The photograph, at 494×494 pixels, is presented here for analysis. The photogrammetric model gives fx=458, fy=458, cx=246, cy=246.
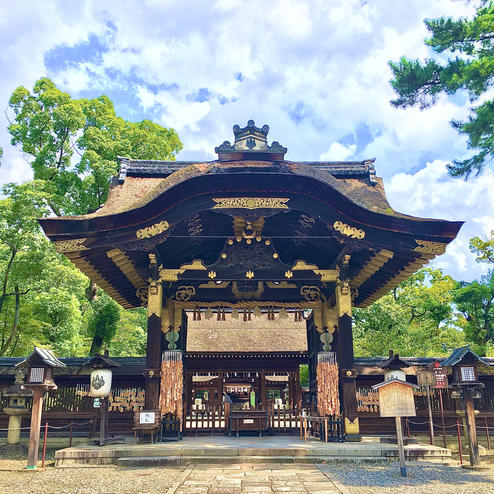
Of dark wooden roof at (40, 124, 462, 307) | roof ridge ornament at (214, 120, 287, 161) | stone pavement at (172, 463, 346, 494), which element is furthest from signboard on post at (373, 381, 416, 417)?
roof ridge ornament at (214, 120, 287, 161)

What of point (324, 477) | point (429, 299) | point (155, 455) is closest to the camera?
point (324, 477)

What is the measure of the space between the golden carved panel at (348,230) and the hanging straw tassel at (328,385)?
2965 mm

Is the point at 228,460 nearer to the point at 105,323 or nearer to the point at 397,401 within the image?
the point at 397,401

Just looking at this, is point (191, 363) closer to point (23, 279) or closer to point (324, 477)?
point (23, 279)

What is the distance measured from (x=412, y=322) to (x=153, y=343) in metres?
20.4

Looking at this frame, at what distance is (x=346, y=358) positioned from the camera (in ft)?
36.2

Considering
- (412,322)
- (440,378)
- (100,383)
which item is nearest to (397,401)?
(440,378)

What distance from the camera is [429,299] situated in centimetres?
2583

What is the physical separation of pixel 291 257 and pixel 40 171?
53.1 feet

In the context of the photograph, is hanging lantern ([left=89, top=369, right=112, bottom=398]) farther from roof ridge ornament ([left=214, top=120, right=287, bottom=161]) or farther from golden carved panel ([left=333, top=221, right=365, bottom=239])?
golden carved panel ([left=333, top=221, right=365, bottom=239])

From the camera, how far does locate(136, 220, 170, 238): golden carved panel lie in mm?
10516

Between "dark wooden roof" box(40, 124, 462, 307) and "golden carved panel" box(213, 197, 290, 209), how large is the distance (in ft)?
0.08

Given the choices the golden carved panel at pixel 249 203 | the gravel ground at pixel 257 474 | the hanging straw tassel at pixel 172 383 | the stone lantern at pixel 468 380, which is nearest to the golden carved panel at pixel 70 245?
the golden carved panel at pixel 249 203

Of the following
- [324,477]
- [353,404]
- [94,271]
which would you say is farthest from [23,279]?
[324,477]
